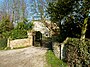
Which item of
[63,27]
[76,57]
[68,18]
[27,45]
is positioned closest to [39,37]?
[27,45]

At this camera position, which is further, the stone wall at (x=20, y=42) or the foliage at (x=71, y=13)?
the stone wall at (x=20, y=42)

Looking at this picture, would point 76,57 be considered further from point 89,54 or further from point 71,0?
point 71,0

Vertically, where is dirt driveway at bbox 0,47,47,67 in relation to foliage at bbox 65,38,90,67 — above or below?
below

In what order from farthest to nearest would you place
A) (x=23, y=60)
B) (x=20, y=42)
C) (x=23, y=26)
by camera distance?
(x=23, y=26), (x=20, y=42), (x=23, y=60)

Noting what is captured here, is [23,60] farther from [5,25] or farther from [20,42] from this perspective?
[5,25]

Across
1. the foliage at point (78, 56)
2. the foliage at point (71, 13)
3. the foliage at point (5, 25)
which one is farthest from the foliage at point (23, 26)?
the foliage at point (78, 56)

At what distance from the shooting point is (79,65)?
12.4 metres

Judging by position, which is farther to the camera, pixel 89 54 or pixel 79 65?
pixel 79 65

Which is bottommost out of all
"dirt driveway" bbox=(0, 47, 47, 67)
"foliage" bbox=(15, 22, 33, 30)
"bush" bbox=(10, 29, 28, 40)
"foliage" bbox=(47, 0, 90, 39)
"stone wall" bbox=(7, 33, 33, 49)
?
"dirt driveway" bbox=(0, 47, 47, 67)

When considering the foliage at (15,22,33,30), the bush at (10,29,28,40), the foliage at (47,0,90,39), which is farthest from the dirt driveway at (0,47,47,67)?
the foliage at (15,22,33,30)

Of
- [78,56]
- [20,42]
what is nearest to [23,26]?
[20,42]

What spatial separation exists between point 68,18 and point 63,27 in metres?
2.59

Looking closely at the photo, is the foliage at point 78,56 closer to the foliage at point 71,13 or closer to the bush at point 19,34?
the foliage at point 71,13

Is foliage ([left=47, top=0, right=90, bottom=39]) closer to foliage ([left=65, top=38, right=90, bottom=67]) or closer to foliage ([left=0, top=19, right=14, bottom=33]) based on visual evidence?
foliage ([left=65, top=38, right=90, bottom=67])
